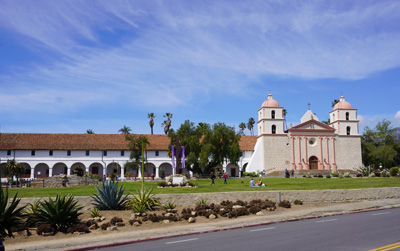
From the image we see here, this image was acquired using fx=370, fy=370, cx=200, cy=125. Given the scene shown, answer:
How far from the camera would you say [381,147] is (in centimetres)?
6625

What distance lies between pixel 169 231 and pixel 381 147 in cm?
6208

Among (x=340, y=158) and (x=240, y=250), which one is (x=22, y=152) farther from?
(x=240, y=250)

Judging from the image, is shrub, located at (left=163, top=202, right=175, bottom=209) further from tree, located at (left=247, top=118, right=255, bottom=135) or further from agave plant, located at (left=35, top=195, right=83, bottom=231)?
tree, located at (left=247, top=118, right=255, bottom=135)

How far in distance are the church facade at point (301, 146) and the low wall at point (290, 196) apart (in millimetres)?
34390

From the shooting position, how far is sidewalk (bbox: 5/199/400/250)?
1202 cm

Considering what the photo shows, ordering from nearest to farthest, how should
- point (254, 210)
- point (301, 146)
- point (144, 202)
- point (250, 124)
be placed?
point (144, 202) < point (254, 210) < point (301, 146) < point (250, 124)

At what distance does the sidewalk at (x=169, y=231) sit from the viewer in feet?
39.4

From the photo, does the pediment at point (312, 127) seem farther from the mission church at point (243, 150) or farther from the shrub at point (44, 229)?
the shrub at point (44, 229)

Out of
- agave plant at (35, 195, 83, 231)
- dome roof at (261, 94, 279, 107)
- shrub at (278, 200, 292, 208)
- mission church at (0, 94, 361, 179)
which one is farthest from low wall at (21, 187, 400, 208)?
dome roof at (261, 94, 279, 107)

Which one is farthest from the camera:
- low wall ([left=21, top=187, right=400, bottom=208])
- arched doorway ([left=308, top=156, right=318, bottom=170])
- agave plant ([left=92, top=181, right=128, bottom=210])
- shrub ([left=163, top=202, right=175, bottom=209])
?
arched doorway ([left=308, top=156, right=318, bottom=170])

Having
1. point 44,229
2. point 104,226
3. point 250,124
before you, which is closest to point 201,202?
point 104,226

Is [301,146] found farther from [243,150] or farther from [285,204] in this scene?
[285,204]

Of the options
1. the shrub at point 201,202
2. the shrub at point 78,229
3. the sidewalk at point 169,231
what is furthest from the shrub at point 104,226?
the shrub at point 201,202

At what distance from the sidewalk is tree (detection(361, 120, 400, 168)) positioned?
164ft
